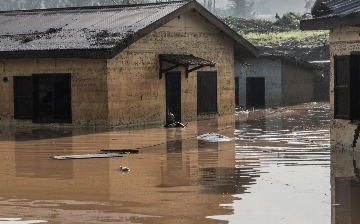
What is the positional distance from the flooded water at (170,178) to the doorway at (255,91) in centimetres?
1515

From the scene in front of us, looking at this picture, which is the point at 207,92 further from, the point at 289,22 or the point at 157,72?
the point at 289,22

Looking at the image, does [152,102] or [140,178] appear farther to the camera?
[152,102]

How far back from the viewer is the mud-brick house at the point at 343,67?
17.4m

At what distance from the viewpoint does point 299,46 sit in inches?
2008

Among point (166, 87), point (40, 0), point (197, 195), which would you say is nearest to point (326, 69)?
point (166, 87)

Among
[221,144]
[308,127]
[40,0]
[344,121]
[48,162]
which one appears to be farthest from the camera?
[40,0]

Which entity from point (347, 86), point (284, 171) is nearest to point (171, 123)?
point (347, 86)

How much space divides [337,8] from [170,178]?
5.82 m

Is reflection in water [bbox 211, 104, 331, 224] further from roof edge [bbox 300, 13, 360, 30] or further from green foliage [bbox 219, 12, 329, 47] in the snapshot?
green foliage [bbox 219, 12, 329, 47]

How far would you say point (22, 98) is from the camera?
2727cm

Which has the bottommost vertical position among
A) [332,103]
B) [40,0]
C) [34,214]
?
[34,214]

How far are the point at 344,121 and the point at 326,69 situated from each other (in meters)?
26.0

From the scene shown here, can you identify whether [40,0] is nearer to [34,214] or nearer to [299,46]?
[299,46]

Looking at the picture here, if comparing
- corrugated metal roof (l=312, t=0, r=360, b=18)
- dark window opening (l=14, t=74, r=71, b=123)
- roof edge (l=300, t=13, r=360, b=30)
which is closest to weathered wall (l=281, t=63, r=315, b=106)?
dark window opening (l=14, t=74, r=71, b=123)
